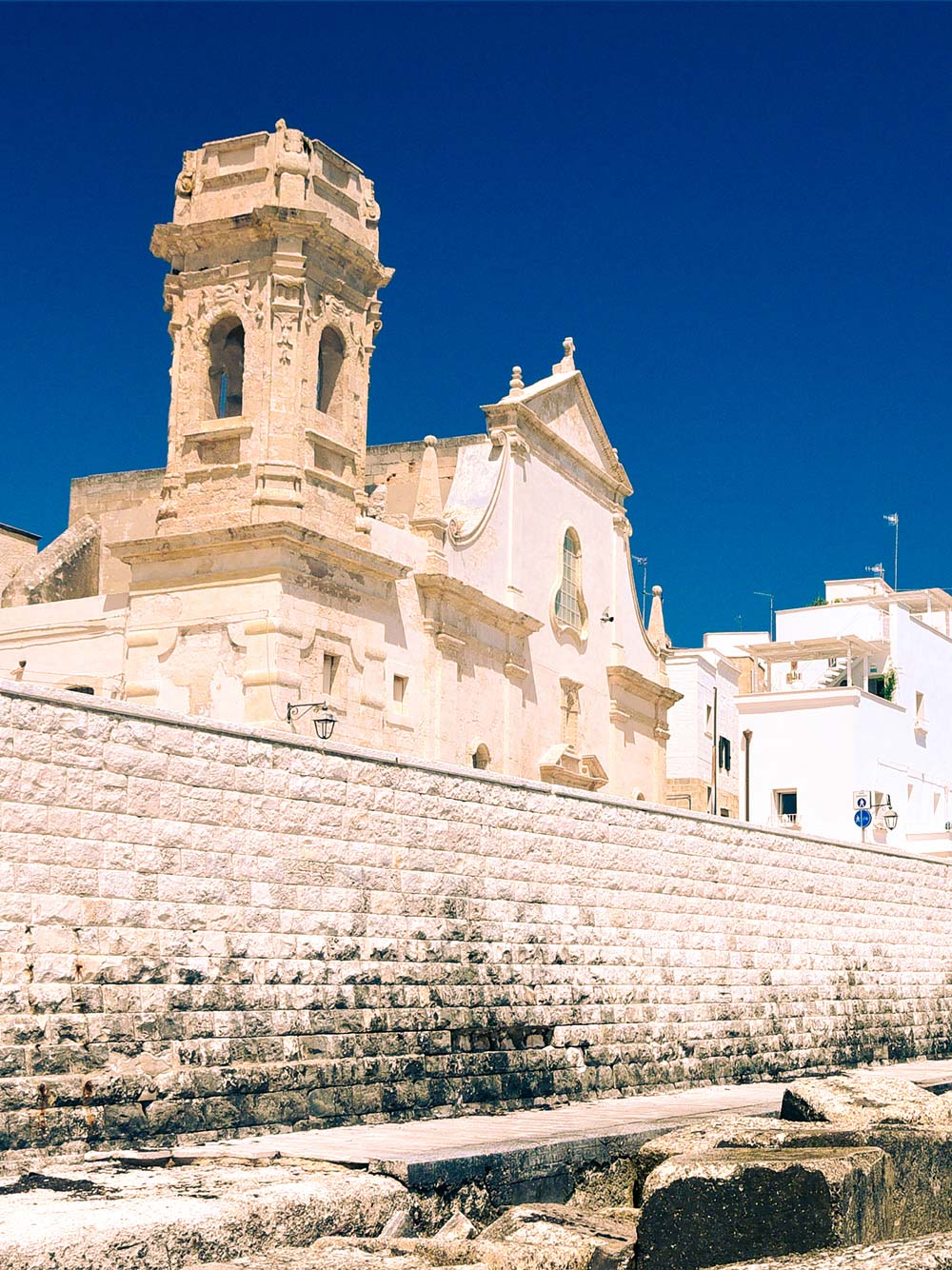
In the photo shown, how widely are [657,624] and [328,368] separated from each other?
14.8m

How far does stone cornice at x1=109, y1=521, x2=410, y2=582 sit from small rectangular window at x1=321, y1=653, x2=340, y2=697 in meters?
1.43

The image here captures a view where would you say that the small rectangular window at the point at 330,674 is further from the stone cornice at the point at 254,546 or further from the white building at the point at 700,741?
the white building at the point at 700,741

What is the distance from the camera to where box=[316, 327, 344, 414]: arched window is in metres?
24.2

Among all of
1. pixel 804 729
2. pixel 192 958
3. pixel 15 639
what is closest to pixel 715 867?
pixel 192 958

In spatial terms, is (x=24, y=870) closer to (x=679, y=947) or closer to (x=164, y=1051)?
(x=164, y=1051)

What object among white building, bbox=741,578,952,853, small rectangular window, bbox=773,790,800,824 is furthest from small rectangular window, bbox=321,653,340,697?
small rectangular window, bbox=773,790,800,824

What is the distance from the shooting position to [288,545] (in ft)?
72.7

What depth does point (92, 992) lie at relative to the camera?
30.8ft

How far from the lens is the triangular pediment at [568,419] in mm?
29984

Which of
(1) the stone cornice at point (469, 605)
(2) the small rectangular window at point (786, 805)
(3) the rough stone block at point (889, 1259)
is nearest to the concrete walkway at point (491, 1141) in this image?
(3) the rough stone block at point (889, 1259)

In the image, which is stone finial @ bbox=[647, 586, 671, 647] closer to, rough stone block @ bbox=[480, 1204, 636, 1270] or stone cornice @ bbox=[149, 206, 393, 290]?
stone cornice @ bbox=[149, 206, 393, 290]

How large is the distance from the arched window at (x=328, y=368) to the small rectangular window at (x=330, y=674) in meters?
3.93

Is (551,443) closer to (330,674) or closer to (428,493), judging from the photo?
(428,493)

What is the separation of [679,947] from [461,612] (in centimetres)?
1162
